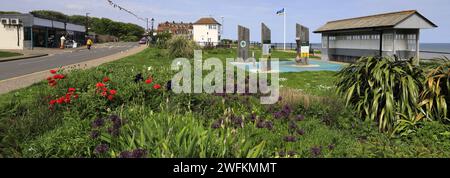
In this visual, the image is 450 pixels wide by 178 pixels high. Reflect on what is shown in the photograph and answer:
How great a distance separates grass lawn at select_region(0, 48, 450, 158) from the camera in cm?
364

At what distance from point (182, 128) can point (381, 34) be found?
20.0 meters

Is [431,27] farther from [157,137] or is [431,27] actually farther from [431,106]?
[157,137]

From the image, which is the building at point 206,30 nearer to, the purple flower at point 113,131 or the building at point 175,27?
the building at point 175,27

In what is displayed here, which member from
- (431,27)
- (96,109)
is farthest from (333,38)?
(96,109)

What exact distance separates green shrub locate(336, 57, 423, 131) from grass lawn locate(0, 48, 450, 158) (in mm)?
247

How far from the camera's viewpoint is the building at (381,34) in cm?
2089

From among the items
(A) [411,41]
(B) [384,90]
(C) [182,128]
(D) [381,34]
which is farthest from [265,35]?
(C) [182,128]

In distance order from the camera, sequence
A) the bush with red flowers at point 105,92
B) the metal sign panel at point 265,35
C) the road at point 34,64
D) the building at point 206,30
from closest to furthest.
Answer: the bush with red flowers at point 105,92 < the road at point 34,64 < the metal sign panel at point 265,35 < the building at point 206,30

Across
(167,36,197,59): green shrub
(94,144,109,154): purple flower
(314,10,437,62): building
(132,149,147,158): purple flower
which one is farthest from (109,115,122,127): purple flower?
(167,36,197,59): green shrub

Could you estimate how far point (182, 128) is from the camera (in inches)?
153

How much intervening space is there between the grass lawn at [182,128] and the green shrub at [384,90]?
0.25 metres

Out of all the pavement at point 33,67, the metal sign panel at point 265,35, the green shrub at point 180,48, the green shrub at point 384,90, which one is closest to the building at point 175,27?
the green shrub at point 180,48

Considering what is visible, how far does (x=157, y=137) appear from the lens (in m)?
3.64

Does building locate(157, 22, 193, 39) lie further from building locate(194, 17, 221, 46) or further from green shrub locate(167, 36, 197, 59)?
green shrub locate(167, 36, 197, 59)
